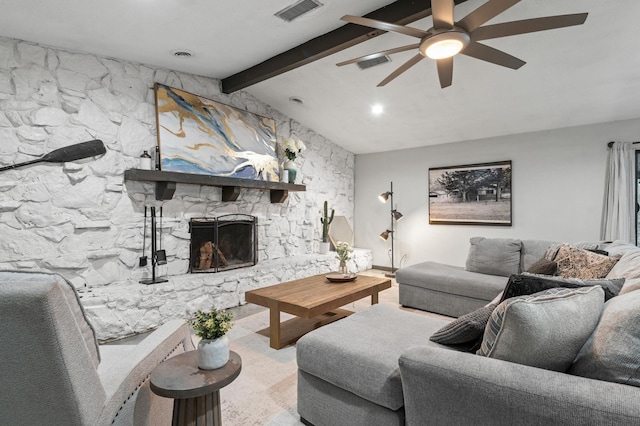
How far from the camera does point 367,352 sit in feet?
5.56

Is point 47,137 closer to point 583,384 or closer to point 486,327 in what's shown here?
point 486,327

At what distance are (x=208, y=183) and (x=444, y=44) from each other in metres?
2.84

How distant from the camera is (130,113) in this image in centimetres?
357

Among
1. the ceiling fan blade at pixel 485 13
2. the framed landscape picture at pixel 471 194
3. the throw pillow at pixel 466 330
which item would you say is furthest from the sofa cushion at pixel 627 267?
the framed landscape picture at pixel 471 194

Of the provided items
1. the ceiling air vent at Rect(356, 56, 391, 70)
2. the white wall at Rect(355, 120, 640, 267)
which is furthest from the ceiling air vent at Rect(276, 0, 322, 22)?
the white wall at Rect(355, 120, 640, 267)

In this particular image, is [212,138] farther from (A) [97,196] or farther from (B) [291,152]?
(A) [97,196]

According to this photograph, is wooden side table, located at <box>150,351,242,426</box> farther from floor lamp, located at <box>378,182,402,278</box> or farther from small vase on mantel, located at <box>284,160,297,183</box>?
floor lamp, located at <box>378,182,402,278</box>

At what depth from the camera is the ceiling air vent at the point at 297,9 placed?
2.72 metres

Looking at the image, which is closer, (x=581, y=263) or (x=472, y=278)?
(x=581, y=263)

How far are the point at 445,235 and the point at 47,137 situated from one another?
528cm

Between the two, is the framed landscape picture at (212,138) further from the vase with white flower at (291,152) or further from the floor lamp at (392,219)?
the floor lamp at (392,219)

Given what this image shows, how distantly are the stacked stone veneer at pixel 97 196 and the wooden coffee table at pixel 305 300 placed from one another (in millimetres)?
977

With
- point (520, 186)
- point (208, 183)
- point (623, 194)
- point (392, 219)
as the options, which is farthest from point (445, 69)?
point (392, 219)

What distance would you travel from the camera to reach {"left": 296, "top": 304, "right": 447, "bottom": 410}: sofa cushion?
154 centimetres
